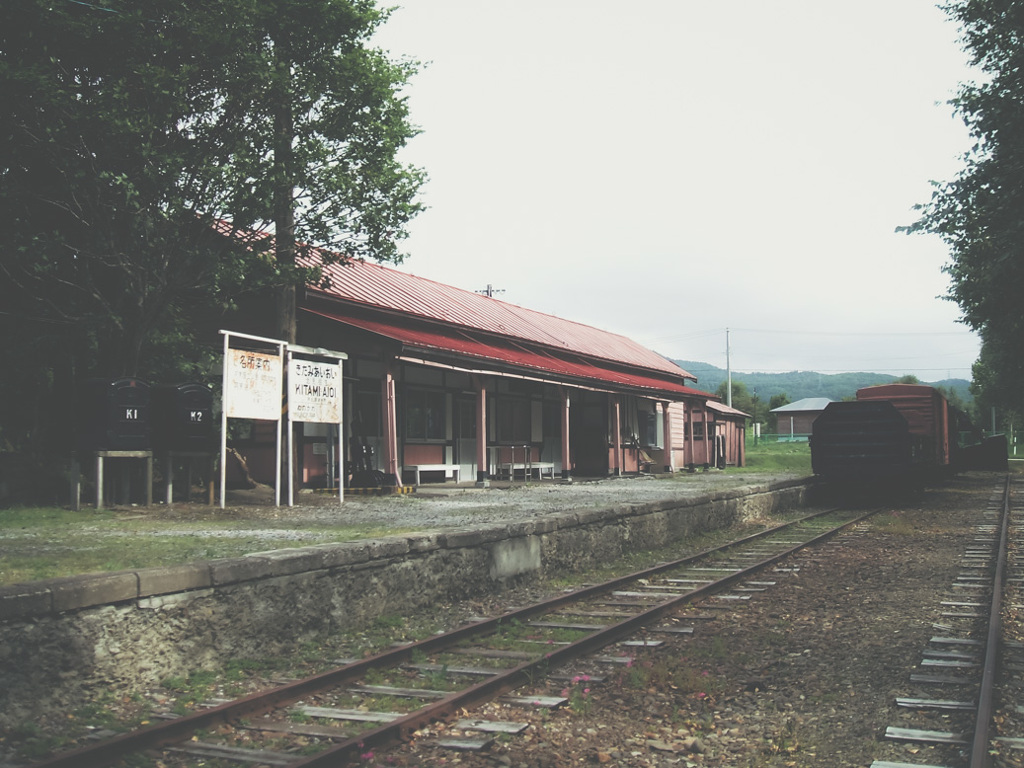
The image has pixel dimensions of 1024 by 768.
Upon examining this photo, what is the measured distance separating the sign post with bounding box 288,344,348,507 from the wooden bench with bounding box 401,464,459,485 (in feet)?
A: 13.6

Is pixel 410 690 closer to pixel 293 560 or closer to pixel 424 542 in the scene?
pixel 293 560

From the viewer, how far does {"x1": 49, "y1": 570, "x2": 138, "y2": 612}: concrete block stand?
5375 millimetres

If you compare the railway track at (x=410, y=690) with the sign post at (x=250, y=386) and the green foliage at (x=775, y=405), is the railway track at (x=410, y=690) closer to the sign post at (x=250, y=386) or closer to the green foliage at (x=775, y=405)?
the sign post at (x=250, y=386)

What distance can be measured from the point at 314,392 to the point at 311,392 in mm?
59

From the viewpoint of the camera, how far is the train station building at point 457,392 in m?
18.0

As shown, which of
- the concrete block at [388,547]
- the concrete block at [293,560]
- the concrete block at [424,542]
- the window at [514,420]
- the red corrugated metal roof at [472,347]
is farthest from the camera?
the window at [514,420]

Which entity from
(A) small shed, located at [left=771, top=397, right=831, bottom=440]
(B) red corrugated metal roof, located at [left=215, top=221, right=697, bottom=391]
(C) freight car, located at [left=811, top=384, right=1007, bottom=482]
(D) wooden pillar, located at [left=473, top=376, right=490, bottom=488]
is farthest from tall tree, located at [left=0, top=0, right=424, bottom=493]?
(A) small shed, located at [left=771, top=397, right=831, bottom=440]

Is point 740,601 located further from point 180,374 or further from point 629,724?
point 180,374

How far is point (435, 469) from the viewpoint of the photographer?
63.9ft

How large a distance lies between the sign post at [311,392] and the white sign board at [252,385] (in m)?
0.33

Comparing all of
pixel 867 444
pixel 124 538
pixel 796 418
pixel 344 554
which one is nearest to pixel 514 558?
pixel 344 554

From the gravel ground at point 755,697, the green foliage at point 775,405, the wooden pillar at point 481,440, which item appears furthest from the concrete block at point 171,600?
the green foliage at point 775,405

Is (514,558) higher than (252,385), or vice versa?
(252,385)

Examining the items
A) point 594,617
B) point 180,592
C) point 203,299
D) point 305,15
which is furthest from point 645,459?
point 180,592
